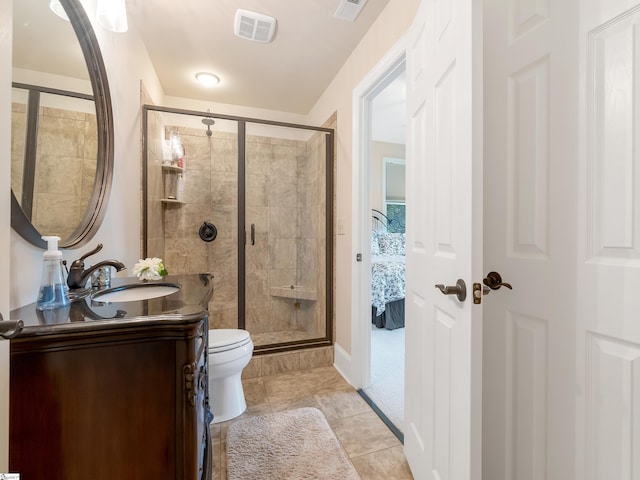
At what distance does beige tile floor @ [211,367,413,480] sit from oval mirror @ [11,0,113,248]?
4.25ft

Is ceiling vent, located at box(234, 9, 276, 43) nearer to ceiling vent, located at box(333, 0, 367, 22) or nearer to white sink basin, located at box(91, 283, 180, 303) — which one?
ceiling vent, located at box(333, 0, 367, 22)

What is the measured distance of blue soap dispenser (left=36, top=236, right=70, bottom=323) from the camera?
0.83 metres

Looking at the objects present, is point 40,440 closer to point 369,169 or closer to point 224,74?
point 369,169

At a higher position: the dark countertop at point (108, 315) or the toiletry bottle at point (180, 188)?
the toiletry bottle at point (180, 188)

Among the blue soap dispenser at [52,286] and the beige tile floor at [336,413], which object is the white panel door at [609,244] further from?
the blue soap dispenser at [52,286]

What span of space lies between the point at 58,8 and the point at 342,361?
8.13 feet

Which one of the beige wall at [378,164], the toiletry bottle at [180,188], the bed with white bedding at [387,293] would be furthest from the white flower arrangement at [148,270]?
the beige wall at [378,164]

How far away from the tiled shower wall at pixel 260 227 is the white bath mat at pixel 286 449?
3.08 feet

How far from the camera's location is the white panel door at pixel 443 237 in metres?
0.81

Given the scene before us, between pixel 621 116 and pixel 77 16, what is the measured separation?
189 cm

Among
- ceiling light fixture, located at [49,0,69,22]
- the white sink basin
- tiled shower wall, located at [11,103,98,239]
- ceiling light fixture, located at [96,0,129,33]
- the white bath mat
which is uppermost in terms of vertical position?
ceiling light fixture, located at [96,0,129,33]

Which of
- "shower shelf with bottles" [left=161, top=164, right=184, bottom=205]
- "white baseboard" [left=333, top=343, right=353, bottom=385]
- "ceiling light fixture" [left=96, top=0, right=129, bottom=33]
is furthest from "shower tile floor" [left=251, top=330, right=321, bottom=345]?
"ceiling light fixture" [left=96, top=0, right=129, bottom=33]

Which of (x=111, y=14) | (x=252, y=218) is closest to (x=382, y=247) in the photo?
(x=252, y=218)

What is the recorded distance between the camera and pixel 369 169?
2.08 metres
